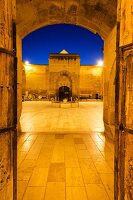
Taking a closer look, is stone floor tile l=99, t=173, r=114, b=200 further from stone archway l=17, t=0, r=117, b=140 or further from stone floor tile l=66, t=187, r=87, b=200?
stone archway l=17, t=0, r=117, b=140

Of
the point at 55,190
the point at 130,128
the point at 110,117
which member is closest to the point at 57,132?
the point at 110,117

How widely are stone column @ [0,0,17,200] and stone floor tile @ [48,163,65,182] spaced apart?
122 centimetres

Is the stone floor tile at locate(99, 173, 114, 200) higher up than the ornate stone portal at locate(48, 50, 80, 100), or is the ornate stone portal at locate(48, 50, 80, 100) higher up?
the ornate stone portal at locate(48, 50, 80, 100)

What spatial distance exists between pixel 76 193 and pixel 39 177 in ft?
2.51

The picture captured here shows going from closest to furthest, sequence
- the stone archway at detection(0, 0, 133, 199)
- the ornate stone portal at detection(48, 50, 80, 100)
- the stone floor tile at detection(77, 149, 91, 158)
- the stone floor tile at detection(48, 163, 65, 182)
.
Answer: the stone floor tile at detection(48, 163, 65, 182), the stone floor tile at detection(77, 149, 91, 158), the stone archway at detection(0, 0, 133, 199), the ornate stone portal at detection(48, 50, 80, 100)

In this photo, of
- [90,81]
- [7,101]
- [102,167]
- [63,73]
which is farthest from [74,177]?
[90,81]

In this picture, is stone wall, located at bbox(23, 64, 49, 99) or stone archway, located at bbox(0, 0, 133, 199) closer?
stone archway, located at bbox(0, 0, 133, 199)

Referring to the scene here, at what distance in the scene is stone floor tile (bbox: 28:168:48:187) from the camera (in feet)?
10.1

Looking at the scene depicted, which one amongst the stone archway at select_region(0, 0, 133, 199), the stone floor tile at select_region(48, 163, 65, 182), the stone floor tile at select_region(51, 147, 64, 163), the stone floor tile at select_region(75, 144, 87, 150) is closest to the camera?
the stone floor tile at select_region(48, 163, 65, 182)

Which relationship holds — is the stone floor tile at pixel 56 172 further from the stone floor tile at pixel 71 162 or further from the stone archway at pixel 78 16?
the stone archway at pixel 78 16

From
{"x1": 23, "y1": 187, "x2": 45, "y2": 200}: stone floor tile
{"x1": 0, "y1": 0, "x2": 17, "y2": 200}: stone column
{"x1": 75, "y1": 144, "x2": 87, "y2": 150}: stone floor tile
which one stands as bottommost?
{"x1": 23, "y1": 187, "x2": 45, "y2": 200}: stone floor tile

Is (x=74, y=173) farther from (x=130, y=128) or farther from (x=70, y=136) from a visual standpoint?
(x=70, y=136)

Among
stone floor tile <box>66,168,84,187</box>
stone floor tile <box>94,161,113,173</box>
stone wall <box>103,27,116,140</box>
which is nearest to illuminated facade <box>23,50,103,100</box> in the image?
stone wall <box>103,27,116,140</box>

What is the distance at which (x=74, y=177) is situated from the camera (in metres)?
3.31
